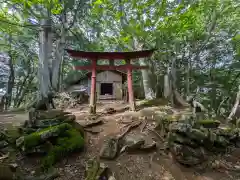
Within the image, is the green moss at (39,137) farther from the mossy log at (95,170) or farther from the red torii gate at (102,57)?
the red torii gate at (102,57)

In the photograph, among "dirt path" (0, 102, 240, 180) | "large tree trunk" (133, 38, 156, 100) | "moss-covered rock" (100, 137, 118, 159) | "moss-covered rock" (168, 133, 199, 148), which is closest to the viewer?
"dirt path" (0, 102, 240, 180)

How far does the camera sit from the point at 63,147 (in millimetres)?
3842

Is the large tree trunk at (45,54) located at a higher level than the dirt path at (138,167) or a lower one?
higher

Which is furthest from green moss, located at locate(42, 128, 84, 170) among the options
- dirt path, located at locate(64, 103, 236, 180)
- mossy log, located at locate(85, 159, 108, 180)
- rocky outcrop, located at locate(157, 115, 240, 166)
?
rocky outcrop, located at locate(157, 115, 240, 166)

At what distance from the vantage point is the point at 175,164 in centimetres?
402

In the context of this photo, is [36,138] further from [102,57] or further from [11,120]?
[102,57]

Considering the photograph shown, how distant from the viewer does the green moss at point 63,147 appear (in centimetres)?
353

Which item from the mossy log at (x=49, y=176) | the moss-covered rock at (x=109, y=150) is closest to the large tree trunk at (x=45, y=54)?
the moss-covered rock at (x=109, y=150)

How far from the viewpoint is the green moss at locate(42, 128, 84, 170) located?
11.6 feet

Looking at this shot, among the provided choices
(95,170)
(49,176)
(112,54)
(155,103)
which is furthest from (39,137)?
(155,103)

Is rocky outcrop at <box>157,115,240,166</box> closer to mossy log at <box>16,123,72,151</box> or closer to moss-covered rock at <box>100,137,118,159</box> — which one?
moss-covered rock at <box>100,137,118,159</box>

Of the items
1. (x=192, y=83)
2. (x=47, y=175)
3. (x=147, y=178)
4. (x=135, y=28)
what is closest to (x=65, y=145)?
(x=47, y=175)

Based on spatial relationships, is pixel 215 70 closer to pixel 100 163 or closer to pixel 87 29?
pixel 87 29

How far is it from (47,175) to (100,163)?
1.20 metres
